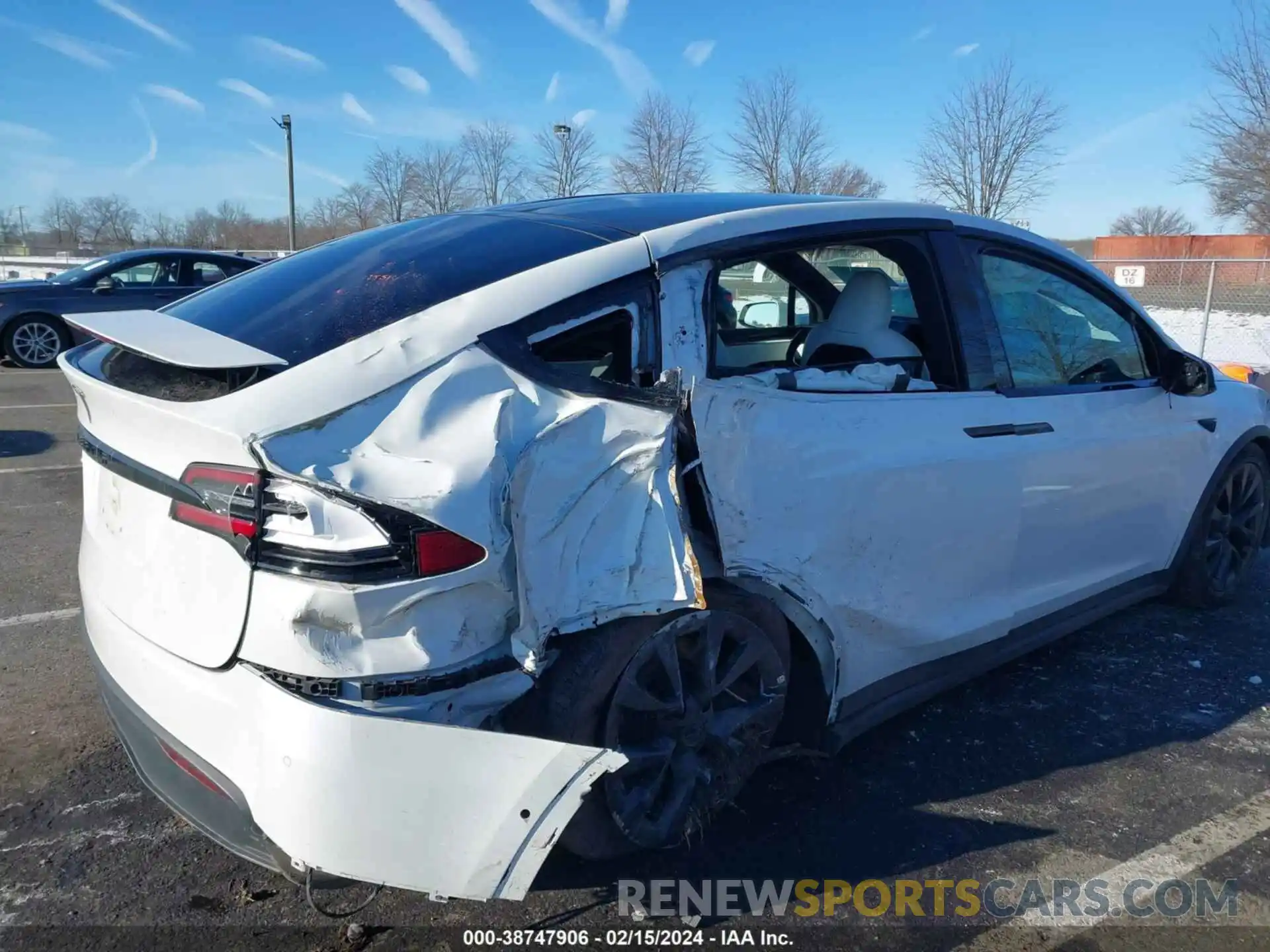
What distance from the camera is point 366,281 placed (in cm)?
260

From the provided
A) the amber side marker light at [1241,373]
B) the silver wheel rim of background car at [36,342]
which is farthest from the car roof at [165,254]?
the amber side marker light at [1241,373]

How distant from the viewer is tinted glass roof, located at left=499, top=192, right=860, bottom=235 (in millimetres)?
2816

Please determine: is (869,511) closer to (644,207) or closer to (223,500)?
(644,207)

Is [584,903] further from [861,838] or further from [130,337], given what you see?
[130,337]

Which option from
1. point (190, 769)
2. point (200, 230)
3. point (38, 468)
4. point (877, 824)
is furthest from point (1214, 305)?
point (200, 230)

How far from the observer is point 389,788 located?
197 centimetres

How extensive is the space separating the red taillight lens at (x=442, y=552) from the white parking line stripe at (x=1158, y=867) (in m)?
1.58

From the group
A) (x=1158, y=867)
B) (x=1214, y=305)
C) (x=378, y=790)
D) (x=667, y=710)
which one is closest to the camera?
(x=378, y=790)

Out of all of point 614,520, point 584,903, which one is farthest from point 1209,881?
point 614,520

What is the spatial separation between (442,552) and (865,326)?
2.08 meters

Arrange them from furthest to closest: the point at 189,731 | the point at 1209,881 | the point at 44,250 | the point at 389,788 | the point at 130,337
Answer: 1. the point at 44,250
2. the point at 1209,881
3. the point at 130,337
4. the point at 189,731
5. the point at 389,788

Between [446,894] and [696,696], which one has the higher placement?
[696,696]

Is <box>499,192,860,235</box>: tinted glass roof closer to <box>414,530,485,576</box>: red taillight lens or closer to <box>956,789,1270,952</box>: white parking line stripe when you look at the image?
<box>414,530,485,576</box>: red taillight lens

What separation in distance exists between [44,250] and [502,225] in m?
63.0
